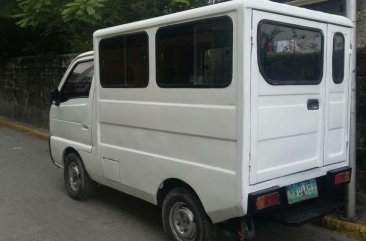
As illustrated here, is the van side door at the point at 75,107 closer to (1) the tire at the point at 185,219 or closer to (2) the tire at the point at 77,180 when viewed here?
(2) the tire at the point at 77,180

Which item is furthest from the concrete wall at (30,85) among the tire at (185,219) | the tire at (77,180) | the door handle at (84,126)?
the tire at (185,219)

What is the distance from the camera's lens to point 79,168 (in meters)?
5.88

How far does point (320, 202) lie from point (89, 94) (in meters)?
2.87

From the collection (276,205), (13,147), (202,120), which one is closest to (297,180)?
(276,205)

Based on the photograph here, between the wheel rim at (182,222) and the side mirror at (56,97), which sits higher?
the side mirror at (56,97)

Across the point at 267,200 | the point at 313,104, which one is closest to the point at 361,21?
the point at 313,104

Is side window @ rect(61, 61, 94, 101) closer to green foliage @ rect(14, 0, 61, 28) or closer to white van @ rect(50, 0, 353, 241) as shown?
white van @ rect(50, 0, 353, 241)

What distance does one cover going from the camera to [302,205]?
14.1 ft

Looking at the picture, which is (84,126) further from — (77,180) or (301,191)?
(301,191)

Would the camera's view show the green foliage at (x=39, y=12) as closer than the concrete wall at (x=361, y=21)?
No

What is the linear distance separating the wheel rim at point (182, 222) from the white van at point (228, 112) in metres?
0.01

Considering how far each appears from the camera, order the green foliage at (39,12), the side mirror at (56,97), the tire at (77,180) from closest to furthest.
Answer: the tire at (77,180) < the side mirror at (56,97) < the green foliage at (39,12)

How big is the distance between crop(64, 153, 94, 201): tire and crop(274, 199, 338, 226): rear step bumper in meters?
2.71

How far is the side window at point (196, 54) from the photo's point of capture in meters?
3.69
